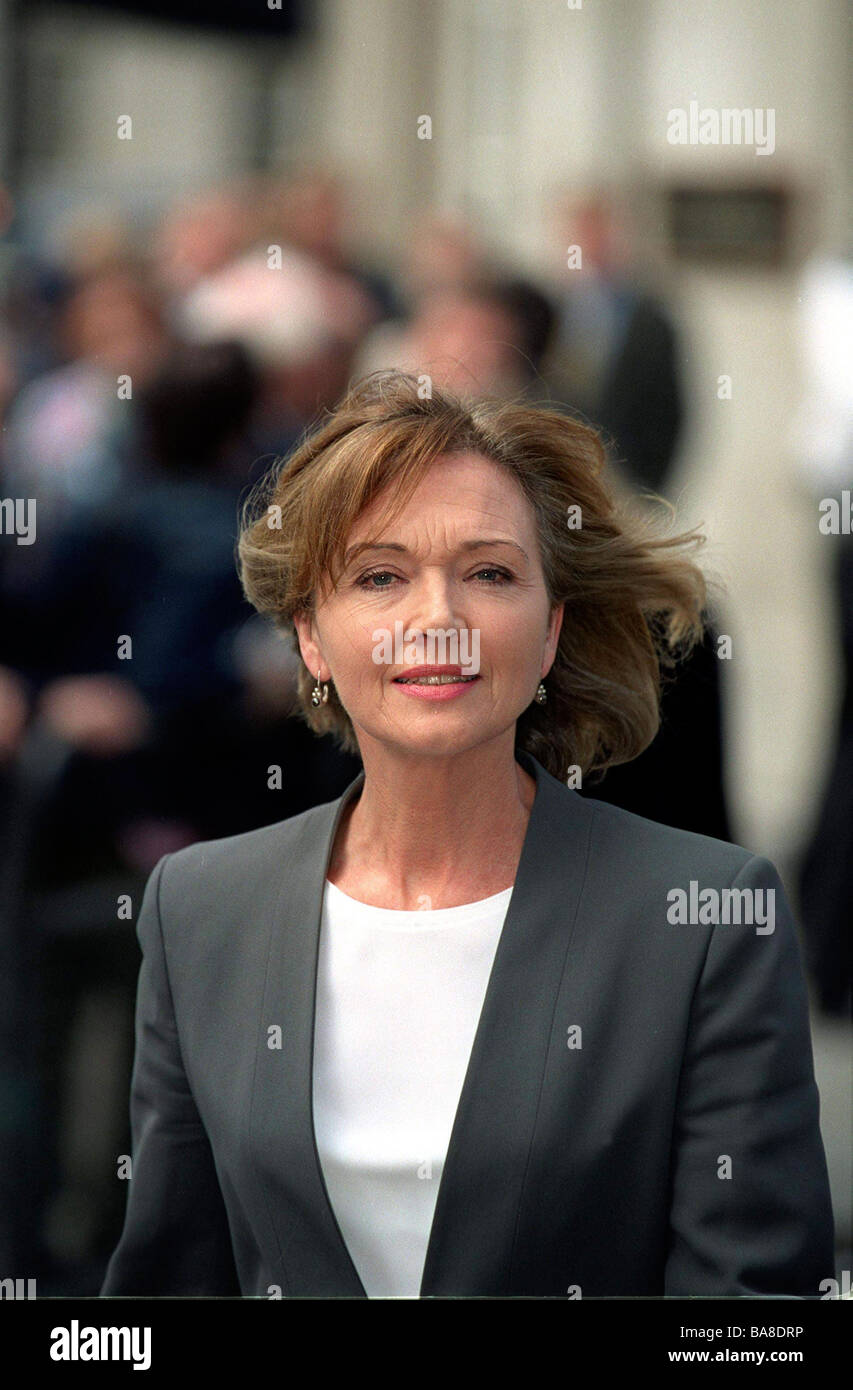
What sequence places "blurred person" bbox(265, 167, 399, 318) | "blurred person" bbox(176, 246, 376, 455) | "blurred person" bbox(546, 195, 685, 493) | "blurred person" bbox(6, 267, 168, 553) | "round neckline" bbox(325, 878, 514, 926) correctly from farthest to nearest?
"blurred person" bbox(265, 167, 399, 318)
"blurred person" bbox(546, 195, 685, 493)
"blurred person" bbox(6, 267, 168, 553)
"blurred person" bbox(176, 246, 376, 455)
"round neckline" bbox(325, 878, 514, 926)

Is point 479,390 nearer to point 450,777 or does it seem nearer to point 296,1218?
point 450,777

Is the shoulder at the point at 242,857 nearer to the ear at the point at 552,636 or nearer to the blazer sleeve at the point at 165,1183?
the blazer sleeve at the point at 165,1183

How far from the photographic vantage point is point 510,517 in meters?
1.94

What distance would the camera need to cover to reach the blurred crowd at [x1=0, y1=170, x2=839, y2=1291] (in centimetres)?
241

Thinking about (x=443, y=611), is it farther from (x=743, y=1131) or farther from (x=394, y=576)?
(x=743, y=1131)

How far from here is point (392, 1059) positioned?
194cm

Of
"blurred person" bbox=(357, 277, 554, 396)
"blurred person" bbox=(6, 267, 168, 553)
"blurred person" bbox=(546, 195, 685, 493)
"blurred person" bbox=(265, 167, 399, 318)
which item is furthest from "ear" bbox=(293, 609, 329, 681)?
"blurred person" bbox=(265, 167, 399, 318)

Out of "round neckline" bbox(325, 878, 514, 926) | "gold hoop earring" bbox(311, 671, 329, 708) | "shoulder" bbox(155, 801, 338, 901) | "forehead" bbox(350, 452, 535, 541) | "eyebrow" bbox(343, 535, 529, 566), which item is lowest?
"round neckline" bbox(325, 878, 514, 926)

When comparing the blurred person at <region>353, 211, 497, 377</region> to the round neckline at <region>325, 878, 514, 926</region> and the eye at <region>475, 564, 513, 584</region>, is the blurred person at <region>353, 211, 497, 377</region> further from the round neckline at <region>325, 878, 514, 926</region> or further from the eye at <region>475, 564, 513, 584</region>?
the round neckline at <region>325, 878, 514, 926</region>

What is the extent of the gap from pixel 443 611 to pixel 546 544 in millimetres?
168

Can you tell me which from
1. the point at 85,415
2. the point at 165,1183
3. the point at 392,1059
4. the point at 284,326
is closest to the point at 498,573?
the point at 392,1059

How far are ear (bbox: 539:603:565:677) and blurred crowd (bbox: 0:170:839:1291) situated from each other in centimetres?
27

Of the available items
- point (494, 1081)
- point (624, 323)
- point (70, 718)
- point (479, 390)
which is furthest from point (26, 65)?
→ point (494, 1081)
